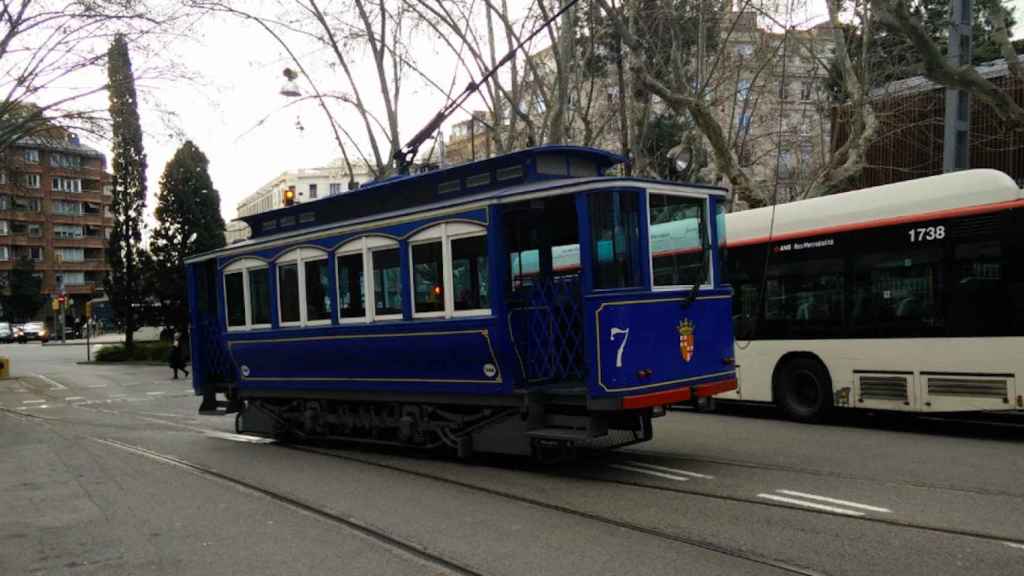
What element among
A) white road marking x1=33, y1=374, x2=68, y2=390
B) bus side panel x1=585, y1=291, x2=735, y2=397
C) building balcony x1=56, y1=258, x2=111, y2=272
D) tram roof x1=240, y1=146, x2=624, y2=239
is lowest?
white road marking x1=33, y1=374, x2=68, y2=390

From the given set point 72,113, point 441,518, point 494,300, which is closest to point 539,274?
point 494,300

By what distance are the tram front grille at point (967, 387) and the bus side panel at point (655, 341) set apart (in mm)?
3272

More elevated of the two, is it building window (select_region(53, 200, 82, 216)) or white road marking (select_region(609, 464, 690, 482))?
building window (select_region(53, 200, 82, 216))

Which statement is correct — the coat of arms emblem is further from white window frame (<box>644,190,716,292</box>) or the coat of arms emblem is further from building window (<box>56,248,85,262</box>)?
building window (<box>56,248,85,262</box>)

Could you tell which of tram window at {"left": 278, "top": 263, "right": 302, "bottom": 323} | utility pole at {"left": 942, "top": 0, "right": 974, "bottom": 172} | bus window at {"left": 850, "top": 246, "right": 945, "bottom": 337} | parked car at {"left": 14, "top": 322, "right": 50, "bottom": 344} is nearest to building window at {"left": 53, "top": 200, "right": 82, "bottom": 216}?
parked car at {"left": 14, "top": 322, "right": 50, "bottom": 344}

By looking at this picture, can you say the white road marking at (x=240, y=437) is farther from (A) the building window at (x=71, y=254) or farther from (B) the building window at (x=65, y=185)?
(A) the building window at (x=71, y=254)

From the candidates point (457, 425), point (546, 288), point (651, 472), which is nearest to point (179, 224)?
point (457, 425)

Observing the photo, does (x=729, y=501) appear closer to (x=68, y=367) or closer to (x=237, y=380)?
(x=237, y=380)

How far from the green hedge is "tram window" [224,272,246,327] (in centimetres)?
2940

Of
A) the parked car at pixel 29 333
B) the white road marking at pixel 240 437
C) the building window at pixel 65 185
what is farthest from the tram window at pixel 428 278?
the building window at pixel 65 185

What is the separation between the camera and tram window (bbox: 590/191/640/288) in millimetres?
8273

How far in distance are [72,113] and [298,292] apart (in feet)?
45.5

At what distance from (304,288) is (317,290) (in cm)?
28

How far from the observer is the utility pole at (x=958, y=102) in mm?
13055
